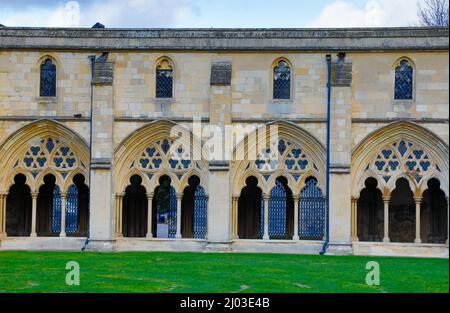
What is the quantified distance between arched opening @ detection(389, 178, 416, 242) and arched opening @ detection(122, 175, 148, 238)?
30.1 feet

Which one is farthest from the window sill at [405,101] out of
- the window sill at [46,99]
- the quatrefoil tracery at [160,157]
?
the window sill at [46,99]

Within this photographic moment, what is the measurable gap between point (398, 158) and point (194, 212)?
7.87 m

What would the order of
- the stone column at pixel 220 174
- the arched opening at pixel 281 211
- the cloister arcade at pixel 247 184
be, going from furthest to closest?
the arched opening at pixel 281 211
the stone column at pixel 220 174
the cloister arcade at pixel 247 184

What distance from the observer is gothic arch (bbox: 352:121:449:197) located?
107ft

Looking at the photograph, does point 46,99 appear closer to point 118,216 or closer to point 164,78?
point 164,78

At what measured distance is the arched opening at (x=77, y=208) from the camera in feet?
120

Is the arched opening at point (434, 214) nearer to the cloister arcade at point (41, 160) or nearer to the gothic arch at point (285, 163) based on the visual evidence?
the gothic arch at point (285, 163)

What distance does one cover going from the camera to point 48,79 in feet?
113

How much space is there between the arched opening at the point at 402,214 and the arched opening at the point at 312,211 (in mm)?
2631

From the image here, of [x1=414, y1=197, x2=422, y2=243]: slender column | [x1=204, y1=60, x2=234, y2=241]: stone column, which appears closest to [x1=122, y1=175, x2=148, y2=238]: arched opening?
[x1=204, y1=60, x2=234, y2=241]: stone column

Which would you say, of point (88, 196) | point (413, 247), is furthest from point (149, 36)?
point (413, 247)

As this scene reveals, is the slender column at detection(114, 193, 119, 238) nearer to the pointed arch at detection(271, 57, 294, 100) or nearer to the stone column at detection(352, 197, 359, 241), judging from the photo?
the pointed arch at detection(271, 57, 294, 100)
